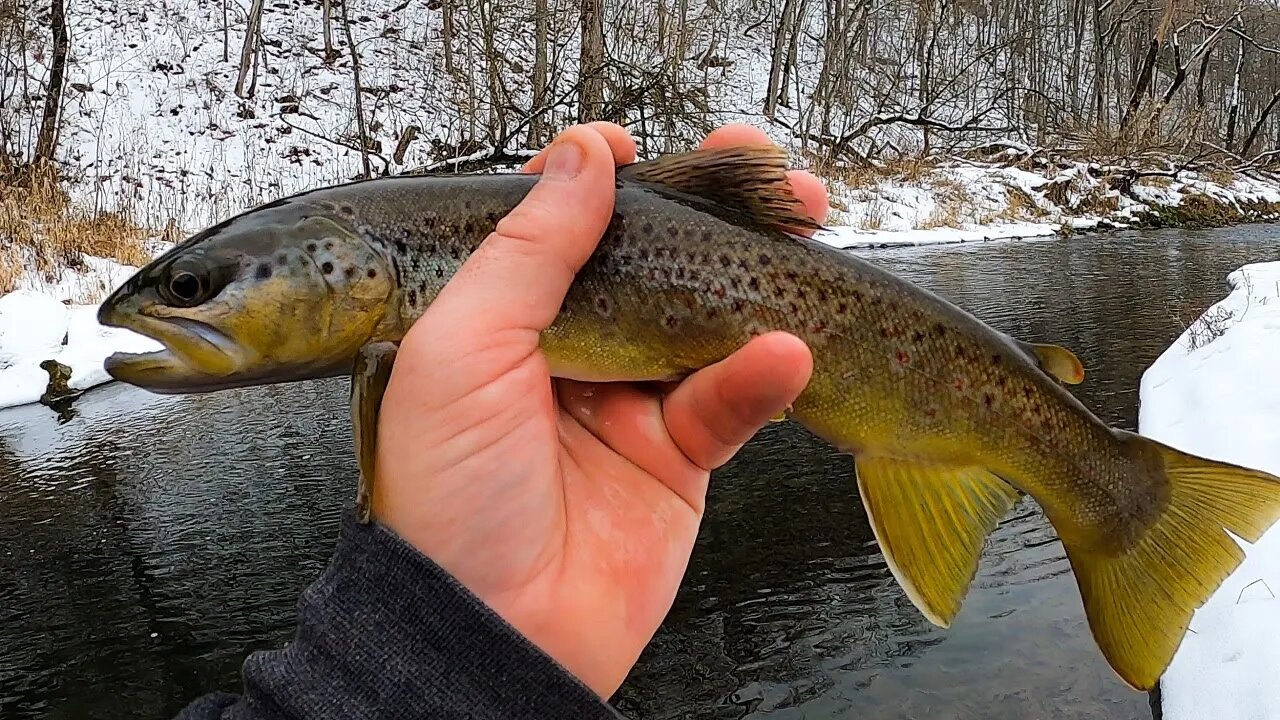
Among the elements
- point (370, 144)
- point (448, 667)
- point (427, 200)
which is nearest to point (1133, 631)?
point (448, 667)

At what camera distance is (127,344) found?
883 centimetres

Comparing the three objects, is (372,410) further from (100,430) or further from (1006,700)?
(100,430)

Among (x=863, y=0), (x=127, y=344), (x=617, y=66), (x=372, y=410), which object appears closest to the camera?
(x=372, y=410)

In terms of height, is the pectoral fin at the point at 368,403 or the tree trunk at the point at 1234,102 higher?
the tree trunk at the point at 1234,102

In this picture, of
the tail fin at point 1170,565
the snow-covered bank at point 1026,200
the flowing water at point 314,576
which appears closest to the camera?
the tail fin at point 1170,565

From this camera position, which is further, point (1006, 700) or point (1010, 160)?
point (1010, 160)

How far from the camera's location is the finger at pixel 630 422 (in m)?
2.29

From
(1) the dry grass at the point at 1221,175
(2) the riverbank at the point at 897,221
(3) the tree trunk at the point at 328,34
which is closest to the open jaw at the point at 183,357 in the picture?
(2) the riverbank at the point at 897,221

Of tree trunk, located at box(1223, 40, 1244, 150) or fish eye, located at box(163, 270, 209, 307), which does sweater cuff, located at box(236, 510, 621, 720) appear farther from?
tree trunk, located at box(1223, 40, 1244, 150)

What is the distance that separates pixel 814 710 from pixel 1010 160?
23564 mm

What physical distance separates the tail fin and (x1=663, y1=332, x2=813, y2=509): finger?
2.88ft

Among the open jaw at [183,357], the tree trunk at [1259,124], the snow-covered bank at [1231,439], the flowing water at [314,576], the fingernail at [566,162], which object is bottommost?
the flowing water at [314,576]

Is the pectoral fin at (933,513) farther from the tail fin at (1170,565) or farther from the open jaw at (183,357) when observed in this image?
the open jaw at (183,357)

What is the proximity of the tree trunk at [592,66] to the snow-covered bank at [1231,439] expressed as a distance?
11043 millimetres
